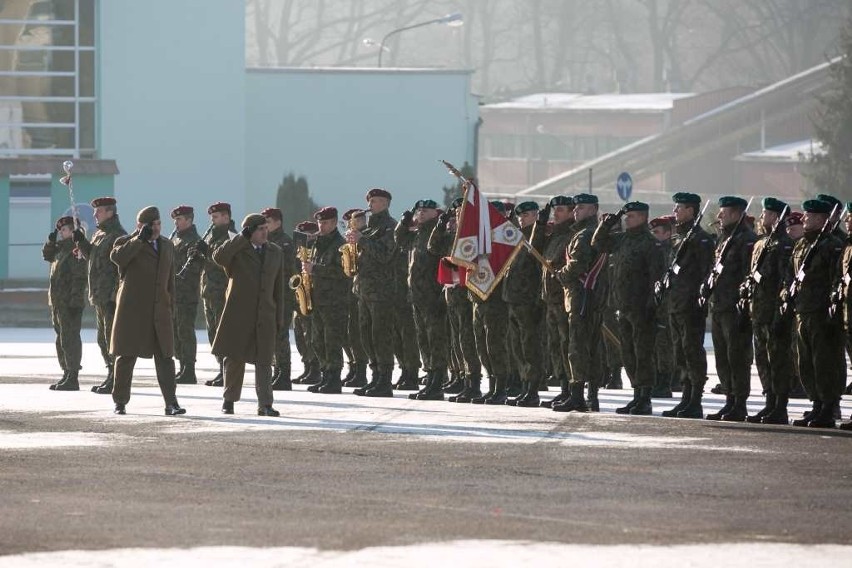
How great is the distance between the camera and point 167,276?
16625 mm

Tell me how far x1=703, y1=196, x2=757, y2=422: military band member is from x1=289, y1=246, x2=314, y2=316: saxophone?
4.92 meters

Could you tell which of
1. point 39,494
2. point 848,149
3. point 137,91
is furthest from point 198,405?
point 848,149

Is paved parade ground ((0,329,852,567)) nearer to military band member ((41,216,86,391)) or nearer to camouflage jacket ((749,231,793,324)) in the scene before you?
camouflage jacket ((749,231,793,324))

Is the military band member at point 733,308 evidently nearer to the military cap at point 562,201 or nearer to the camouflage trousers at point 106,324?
the military cap at point 562,201

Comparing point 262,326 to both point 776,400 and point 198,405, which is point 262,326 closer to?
point 198,405

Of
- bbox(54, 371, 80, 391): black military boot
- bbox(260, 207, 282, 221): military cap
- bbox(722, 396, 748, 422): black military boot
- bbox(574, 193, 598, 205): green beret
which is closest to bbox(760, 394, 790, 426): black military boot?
bbox(722, 396, 748, 422): black military boot

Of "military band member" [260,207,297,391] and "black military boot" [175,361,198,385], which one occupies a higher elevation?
"military band member" [260,207,297,391]

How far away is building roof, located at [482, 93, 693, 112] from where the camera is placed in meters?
78.3

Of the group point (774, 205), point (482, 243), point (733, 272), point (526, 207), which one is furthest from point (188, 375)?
point (733, 272)

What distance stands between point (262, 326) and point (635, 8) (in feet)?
259

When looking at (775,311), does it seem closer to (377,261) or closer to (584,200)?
(584,200)

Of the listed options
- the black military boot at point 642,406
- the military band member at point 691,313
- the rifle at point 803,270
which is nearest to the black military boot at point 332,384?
the black military boot at point 642,406

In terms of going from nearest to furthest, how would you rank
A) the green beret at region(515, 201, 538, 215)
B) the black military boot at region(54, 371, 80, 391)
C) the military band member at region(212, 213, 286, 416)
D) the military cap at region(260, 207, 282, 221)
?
the military band member at region(212, 213, 286, 416) → the green beret at region(515, 201, 538, 215) → the black military boot at region(54, 371, 80, 391) → the military cap at region(260, 207, 282, 221)

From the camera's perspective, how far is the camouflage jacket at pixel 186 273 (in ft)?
68.0
